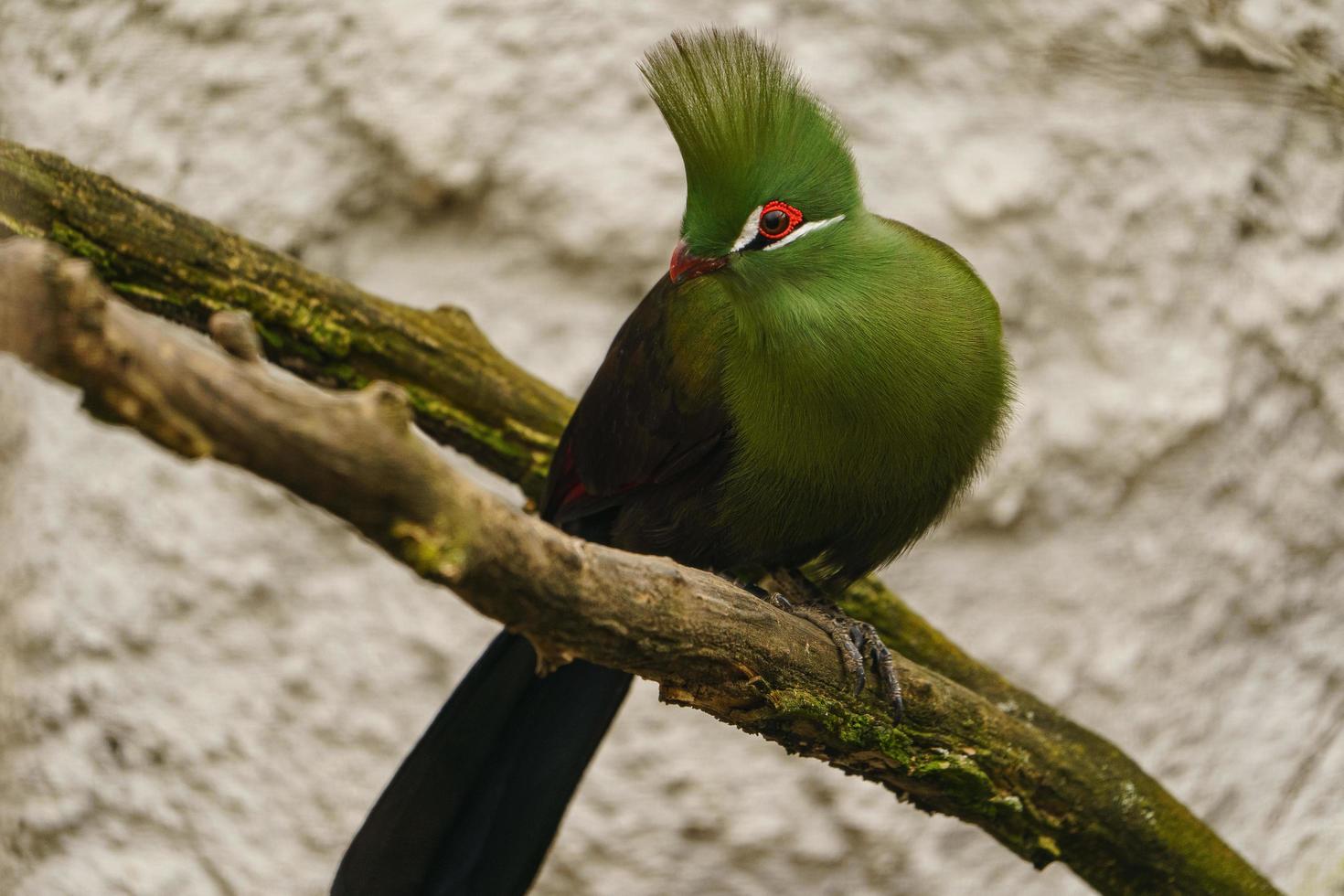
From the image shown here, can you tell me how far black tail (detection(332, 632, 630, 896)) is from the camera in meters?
1.85

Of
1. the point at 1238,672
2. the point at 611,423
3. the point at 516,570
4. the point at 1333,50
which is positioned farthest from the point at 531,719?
the point at 1333,50

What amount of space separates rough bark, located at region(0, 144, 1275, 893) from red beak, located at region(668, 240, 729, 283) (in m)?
0.53

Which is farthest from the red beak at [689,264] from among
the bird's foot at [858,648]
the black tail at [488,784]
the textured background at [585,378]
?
the textured background at [585,378]

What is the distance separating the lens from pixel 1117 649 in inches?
127

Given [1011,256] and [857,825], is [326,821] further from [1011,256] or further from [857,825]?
[1011,256]

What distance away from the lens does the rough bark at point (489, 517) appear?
0.86 m

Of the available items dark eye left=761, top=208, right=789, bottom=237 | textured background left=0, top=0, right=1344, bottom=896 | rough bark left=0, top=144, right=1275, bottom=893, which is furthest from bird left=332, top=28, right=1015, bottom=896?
textured background left=0, top=0, right=1344, bottom=896

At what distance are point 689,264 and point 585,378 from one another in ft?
4.05

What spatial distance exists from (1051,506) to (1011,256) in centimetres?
64

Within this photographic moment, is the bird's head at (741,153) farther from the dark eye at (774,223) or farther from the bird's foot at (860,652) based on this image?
the bird's foot at (860,652)

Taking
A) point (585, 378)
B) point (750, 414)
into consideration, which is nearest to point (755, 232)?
point (750, 414)

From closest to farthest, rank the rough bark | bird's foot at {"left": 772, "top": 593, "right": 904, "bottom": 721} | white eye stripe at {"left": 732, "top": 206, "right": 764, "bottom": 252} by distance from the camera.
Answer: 1. the rough bark
2. bird's foot at {"left": 772, "top": 593, "right": 904, "bottom": 721}
3. white eye stripe at {"left": 732, "top": 206, "right": 764, "bottom": 252}

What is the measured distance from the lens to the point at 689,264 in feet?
6.04

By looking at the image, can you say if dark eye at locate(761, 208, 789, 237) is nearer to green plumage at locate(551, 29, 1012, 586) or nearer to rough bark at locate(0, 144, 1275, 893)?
green plumage at locate(551, 29, 1012, 586)
